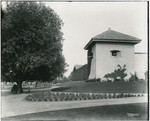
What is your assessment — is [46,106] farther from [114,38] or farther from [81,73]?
[81,73]

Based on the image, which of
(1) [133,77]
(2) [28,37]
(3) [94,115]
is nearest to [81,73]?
(1) [133,77]

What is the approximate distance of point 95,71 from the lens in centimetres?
2627

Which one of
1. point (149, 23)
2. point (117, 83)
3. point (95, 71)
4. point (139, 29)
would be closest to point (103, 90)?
point (117, 83)

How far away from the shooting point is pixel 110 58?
1021 inches

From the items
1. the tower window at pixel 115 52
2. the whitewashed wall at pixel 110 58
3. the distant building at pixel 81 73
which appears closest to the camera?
the whitewashed wall at pixel 110 58

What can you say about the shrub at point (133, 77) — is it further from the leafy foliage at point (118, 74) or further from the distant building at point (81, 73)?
the distant building at point (81, 73)

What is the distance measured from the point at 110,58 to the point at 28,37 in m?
9.86

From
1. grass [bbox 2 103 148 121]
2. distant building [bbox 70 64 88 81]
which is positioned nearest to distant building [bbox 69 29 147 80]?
distant building [bbox 70 64 88 81]

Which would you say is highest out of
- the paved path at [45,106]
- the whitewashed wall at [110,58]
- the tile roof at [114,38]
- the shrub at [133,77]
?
the tile roof at [114,38]

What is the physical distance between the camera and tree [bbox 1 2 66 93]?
1991 centimetres

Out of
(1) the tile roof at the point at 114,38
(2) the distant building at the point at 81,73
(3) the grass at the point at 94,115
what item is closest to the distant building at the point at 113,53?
(1) the tile roof at the point at 114,38

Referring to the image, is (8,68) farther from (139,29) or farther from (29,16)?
(139,29)

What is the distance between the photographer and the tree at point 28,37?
19906mm

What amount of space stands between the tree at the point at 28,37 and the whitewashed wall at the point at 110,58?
501 centimetres
